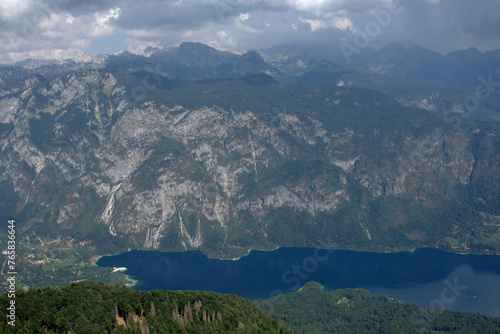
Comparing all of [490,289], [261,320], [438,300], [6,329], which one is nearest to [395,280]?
[438,300]

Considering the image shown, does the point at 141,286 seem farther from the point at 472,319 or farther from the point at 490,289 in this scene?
the point at 490,289

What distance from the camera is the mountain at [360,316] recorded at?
4727 inches

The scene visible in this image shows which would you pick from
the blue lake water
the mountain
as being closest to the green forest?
the mountain

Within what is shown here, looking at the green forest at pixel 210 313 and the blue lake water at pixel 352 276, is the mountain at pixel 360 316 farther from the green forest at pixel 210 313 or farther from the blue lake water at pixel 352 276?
the blue lake water at pixel 352 276

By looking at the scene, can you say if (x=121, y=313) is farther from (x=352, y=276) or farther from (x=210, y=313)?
(x=352, y=276)

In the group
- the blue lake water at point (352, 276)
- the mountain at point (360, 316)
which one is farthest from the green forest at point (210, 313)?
the blue lake water at point (352, 276)

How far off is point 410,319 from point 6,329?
113 m

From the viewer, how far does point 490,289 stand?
529ft

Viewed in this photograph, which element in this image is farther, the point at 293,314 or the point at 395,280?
the point at 395,280

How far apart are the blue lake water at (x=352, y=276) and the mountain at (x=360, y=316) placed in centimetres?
1706

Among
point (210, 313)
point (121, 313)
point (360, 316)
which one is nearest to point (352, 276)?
point (360, 316)

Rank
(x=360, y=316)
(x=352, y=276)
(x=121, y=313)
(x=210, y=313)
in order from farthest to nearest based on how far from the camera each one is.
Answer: (x=352, y=276) < (x=360, y=316) < (x=210, y=313) < (x=121, y=313)

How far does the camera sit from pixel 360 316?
129 metres

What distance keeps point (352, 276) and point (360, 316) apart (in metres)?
50.7
